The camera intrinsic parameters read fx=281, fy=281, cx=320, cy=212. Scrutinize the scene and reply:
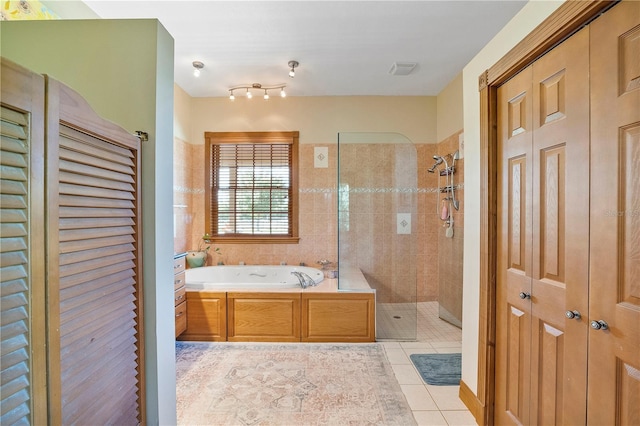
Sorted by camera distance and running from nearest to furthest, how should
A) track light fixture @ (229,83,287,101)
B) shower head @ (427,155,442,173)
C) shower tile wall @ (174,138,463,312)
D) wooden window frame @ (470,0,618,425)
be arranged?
1. wooden window frame @ (470,0,618,425)
2. track light fixture @ (229,83,287,101)
3. shower head @ (427,155,442,173)
4. shower tile wall @ (174,138,463,312)

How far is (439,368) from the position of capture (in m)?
2.34

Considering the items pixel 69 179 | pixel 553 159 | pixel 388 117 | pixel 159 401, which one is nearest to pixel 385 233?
pixel 388 117

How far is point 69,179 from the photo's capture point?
2.79ft

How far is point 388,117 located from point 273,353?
3168mm

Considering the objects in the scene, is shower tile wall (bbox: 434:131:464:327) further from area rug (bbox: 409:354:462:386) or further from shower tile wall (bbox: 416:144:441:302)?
area rug (bbox: 409:354:462:386)

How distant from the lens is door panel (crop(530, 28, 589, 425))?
3.64 feet

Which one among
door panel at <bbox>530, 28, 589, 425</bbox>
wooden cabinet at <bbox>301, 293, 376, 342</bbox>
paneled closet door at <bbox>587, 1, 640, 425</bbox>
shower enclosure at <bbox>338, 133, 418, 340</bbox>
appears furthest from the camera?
shower enclosure at <bbox>338, 133, 418, 340</bbox>

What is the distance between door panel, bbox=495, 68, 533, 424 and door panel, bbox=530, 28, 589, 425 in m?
0.05

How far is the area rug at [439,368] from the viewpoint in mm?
2174

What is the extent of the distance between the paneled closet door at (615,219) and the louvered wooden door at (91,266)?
5.80 ft

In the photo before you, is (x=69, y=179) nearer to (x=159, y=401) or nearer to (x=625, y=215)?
(x=159, y=401)

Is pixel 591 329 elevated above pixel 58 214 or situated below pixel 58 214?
below

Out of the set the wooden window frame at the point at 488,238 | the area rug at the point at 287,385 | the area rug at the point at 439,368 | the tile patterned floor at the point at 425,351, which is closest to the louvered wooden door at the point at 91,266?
the area rug at the point at 287,385

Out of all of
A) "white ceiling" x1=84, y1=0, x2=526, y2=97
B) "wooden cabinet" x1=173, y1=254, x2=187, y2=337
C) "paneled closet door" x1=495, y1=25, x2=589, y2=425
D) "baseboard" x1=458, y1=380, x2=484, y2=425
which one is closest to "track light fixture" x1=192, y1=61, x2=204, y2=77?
"white ceiling" x1=84, y1=0, x2=526, y2=97
